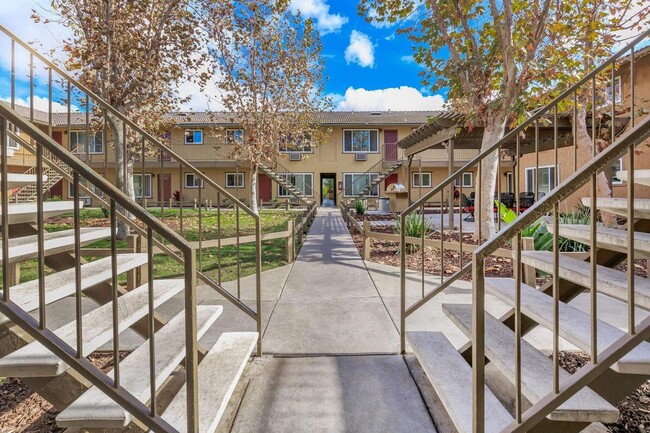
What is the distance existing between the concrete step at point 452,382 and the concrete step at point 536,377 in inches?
7.6

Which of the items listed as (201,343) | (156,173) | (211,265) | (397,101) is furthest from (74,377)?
(397,101)

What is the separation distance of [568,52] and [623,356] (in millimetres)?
6628

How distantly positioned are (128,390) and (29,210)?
1.64 meters

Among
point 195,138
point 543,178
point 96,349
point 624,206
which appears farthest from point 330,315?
point 195,138

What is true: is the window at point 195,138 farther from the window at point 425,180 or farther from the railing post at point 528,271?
the railing post at point 528,271

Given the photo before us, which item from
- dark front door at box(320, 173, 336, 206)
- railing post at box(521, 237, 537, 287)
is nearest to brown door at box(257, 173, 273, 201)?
dark front door at box(320, 173, 336, 206)

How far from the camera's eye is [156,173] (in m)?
25.9

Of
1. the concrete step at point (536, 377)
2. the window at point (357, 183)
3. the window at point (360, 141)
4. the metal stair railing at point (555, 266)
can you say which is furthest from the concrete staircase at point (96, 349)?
the window at point (360, 141)

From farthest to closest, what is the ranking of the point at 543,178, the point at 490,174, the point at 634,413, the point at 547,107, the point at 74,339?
the point at 543,178
the point at 490,174
the point at 547,107
the point at 634,413
the point at 74,339

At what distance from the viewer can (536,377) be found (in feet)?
6.05

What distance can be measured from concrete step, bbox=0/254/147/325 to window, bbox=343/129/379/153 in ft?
78.3

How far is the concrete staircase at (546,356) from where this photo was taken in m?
1.66

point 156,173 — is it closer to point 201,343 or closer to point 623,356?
point 201,343

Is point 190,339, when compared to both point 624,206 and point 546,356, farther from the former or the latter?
point 624,206
